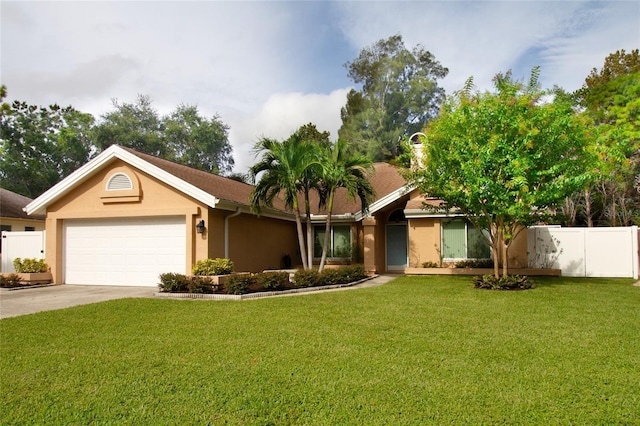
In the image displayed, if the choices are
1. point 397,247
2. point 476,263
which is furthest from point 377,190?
point 476,263

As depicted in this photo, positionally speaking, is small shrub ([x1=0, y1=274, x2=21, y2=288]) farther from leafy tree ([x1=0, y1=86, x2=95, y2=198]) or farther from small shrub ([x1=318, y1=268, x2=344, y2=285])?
leafy tree ([x1=0, y1=86, x2=95, y2=198])

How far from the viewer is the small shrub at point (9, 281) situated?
543 inches

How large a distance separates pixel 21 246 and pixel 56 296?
6385mm

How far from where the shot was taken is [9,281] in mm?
13805

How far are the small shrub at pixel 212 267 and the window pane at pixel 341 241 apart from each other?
6.87 metres

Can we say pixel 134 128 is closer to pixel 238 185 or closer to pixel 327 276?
pixel 238 185

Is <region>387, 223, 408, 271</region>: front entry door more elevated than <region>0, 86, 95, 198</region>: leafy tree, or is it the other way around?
<region>0, 86, 95, 198</region>: leafy tree

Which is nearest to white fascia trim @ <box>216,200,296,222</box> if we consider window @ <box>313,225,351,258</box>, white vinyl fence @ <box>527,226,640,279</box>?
window @ <box>313,225,351,258</box>

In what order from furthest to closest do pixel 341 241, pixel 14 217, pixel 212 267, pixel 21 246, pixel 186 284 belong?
pixel 14 217 → pixel 341 241 → pixel 21 246 → pixel 212 267 → pixel 186 284

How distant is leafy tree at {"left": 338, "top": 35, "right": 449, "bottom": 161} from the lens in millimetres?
39781

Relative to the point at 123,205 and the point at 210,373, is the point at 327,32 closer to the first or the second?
the point at 123,205

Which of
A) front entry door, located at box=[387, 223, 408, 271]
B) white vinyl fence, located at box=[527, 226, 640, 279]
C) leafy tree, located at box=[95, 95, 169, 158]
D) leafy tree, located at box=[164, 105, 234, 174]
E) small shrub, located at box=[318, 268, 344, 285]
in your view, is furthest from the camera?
leafy tree, located at box=[164, 105, 234, 174]

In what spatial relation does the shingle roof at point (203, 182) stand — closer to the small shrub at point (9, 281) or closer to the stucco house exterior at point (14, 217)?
the small shrub at point (9, 281)

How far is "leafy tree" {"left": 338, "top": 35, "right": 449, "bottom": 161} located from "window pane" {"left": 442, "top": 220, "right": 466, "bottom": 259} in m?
22.8
